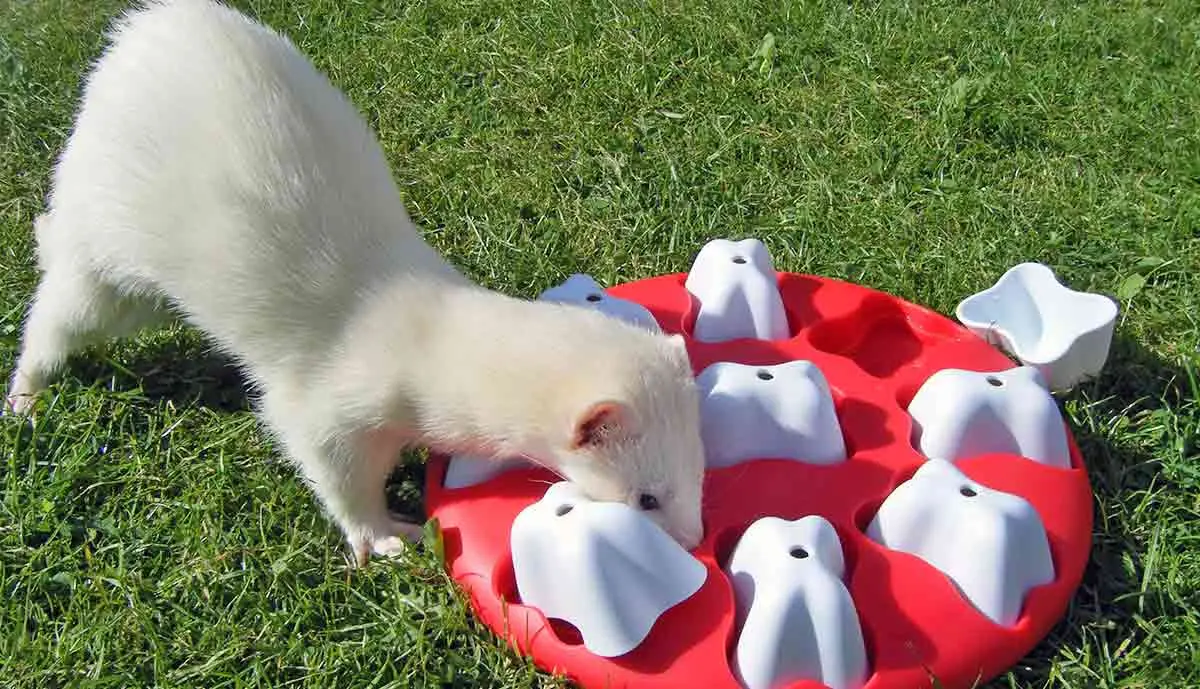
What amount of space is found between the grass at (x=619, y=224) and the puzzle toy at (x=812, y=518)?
0.22 metres

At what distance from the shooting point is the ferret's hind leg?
10.9ft

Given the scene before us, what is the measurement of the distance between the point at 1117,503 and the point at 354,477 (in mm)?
2288

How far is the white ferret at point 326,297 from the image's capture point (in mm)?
2996

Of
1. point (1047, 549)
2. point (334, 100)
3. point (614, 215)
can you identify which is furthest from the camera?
point (614, 215)

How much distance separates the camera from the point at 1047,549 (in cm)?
295

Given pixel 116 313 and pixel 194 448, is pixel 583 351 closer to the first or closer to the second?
pixel 194 448

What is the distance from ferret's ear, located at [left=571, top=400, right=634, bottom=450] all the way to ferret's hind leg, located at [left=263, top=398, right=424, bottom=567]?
0.72 meters

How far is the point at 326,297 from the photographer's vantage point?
10.9 feet

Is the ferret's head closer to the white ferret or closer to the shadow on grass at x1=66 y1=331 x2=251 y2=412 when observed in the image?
the white ferret

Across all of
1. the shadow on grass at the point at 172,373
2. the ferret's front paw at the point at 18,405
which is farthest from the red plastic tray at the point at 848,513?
the ferret's front paw at the point at 18,405

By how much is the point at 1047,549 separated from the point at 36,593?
282 cm

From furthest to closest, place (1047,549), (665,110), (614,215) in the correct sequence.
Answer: (665,110) → (614,215) → (1047,549)

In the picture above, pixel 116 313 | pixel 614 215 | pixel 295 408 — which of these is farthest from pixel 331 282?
pixel 614 215

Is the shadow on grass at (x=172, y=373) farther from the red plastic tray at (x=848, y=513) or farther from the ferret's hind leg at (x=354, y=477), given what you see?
the red plastic tray at (x=848, y=513)
